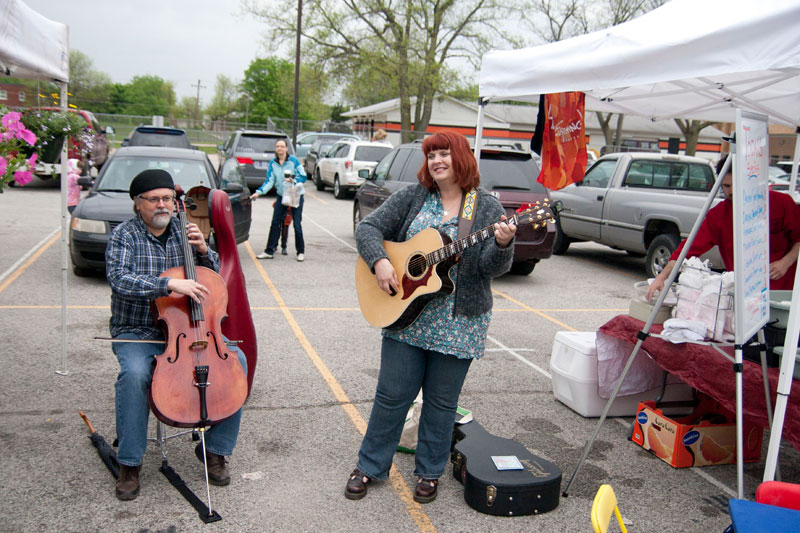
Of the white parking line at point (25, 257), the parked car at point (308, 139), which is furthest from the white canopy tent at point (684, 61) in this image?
the parked car at point (308, 139)

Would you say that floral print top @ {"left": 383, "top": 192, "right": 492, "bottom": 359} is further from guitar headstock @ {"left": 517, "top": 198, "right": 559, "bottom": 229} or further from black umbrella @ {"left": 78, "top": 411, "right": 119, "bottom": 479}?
black umbrella @ {"left": 78, "top": 411, "right": 119, "bottom": 479}

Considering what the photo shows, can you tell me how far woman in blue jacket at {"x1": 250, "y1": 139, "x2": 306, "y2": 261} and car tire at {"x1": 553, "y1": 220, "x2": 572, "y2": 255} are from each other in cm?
483

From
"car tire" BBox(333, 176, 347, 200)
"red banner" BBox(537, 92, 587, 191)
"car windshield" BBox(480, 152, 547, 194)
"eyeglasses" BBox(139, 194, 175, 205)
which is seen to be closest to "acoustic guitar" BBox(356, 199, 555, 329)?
"eyeglasses" BBox(139, 194, 175, 205)

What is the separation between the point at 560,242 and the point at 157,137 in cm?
1124

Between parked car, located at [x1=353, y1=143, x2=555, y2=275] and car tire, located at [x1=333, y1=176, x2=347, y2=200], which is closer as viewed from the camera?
parked car, located at [x1=353, y1=143, x2=555, y2=275]

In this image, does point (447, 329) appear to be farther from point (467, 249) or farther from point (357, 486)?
point (357, 486)

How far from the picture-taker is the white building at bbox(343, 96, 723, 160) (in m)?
44.8

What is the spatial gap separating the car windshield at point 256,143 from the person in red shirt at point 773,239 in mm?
15715

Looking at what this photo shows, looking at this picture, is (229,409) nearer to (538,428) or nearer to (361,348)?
(538,428)

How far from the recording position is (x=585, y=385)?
4.66 meters

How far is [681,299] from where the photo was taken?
3.98m

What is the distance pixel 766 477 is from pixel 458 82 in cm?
3305

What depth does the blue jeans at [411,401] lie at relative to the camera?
3.35 metres

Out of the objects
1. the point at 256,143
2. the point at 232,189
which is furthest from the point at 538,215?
the point at 256,143
